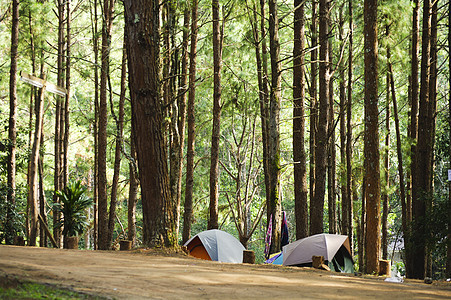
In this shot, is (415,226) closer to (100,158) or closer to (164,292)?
(164,292)

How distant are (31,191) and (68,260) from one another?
175 inches

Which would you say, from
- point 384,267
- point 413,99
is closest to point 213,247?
point 413,99

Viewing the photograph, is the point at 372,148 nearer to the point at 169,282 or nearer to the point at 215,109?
the point at 215,109

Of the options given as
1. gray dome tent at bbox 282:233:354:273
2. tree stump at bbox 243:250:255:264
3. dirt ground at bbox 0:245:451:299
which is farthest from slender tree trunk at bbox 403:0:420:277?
dirt ground at bbox 0:245:451:299

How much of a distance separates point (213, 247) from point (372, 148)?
7234 mm

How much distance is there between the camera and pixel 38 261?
17.2 feet

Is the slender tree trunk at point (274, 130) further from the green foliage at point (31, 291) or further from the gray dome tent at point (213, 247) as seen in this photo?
the green foliage at point (31, 291)

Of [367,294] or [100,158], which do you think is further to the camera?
[100,158]

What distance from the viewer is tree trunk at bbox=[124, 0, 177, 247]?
9031mm

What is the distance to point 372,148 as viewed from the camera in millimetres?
10352

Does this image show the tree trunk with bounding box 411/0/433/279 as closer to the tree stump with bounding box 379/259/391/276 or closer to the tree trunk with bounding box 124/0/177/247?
the tree stump with bounding box 379/259/391/276

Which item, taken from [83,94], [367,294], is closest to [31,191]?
[367,294]

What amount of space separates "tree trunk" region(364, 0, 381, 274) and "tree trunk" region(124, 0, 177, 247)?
407 cm

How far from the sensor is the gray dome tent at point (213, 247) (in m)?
15.8
